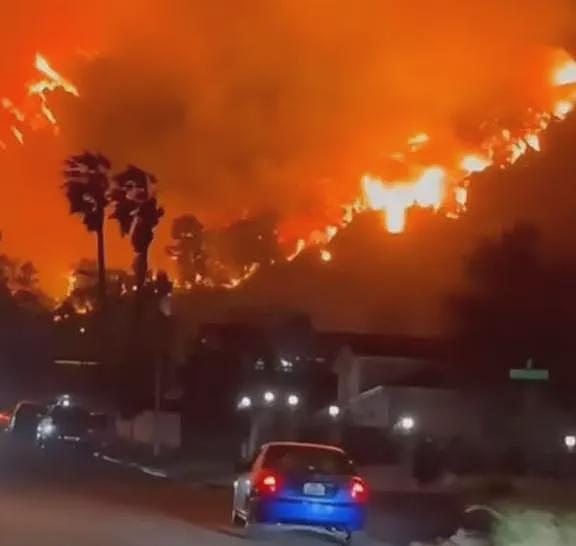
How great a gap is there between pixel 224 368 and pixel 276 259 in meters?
45.6

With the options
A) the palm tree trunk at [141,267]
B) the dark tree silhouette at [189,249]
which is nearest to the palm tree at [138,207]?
the palm tree trunk at [141,267]

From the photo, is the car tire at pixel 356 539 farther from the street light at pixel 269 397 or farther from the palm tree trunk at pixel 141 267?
the palm tree trunk at pixel 141 267

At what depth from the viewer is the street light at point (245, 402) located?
215 feet

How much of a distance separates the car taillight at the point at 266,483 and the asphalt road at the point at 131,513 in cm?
73

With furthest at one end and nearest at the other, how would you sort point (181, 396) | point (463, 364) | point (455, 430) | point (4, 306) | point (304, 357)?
point (4, 306), point (304, 357), point (181, 396), point (455, 430), point (463, 364)

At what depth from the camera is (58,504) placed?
30.7 metres

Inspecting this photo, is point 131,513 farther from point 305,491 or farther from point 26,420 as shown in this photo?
point 26,420

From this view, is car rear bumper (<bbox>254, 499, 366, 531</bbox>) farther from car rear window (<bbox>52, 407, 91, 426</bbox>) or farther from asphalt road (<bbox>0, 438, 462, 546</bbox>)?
car rear window (<bbox>52, 407, 91, 426</bbox>)

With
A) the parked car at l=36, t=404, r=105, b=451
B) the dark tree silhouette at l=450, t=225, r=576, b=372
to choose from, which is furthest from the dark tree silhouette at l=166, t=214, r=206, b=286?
the dark tree silhouette at l=450, t=225, r=576, b=372

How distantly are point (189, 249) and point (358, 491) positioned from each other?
294 feet

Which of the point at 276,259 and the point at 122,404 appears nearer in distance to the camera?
the point at 122,404

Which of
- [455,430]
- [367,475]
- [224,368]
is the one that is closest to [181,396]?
[224,368]

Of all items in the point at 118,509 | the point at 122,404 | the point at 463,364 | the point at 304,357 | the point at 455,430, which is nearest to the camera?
the point at 118,509

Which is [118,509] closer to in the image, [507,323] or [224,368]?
[507,323]
